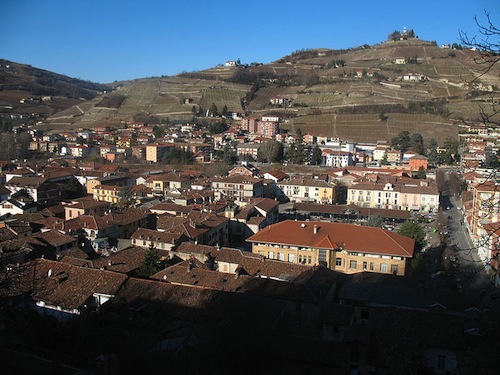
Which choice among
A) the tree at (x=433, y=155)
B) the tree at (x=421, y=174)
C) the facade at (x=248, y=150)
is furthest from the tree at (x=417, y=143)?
the facade at (x=248, y=150)

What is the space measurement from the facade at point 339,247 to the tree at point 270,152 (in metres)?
19.0

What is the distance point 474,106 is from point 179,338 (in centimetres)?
3760

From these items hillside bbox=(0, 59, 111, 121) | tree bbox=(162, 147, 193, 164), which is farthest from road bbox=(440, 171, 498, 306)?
hillside bbox=(0, 59, 111, 121)

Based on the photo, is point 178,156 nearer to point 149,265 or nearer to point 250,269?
point 149,265

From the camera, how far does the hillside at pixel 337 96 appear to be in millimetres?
39750

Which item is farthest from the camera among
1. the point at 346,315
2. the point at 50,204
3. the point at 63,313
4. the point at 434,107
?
the point at 434,107

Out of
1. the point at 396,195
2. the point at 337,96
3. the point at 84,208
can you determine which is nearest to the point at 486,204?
the point at 84,208

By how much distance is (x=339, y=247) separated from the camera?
11914 millimetres

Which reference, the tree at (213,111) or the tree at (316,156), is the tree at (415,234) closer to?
the tree at (316,156)

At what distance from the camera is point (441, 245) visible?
15102mm

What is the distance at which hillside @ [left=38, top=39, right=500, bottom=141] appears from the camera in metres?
39.8

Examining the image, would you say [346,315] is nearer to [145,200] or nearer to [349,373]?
[349,373]

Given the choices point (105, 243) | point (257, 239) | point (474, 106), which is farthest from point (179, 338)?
point (474, 106)

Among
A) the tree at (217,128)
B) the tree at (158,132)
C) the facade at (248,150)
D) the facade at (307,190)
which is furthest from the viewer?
the tree at (217,128)
